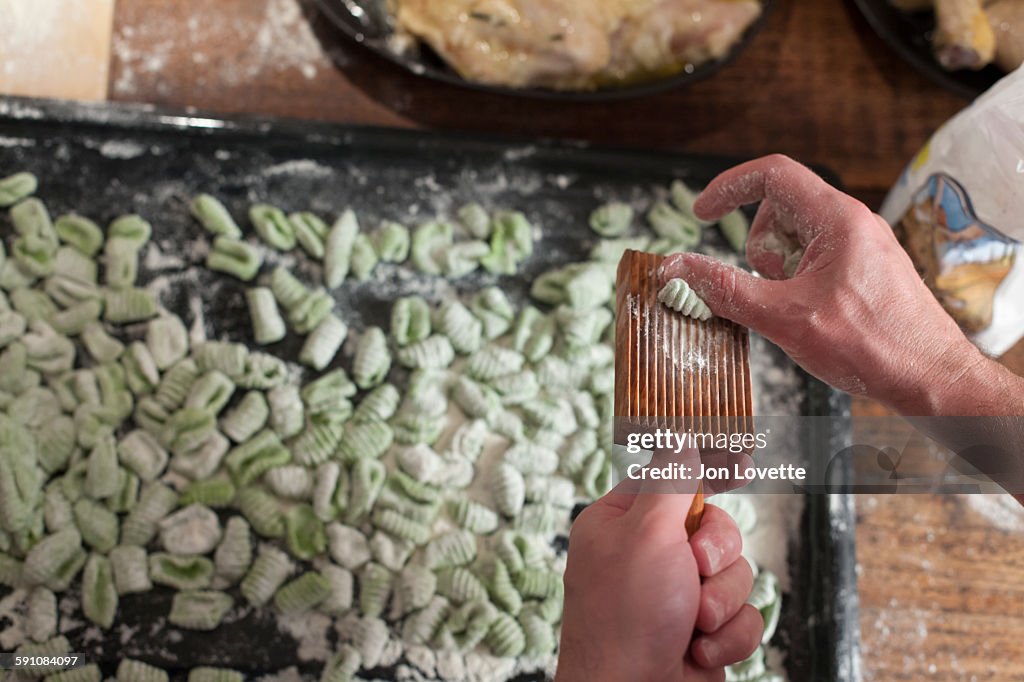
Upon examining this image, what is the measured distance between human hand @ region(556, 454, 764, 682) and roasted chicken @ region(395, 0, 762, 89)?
61cm

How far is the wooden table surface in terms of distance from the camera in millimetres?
975

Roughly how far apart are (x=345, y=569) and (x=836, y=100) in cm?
91

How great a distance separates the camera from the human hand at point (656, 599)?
0.62m

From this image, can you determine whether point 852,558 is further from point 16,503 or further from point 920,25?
point 16,503

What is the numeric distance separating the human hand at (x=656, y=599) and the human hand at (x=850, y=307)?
155 mm

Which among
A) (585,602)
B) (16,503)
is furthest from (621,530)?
(16,503)

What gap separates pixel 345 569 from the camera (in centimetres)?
90

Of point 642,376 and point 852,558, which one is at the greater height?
point 642,376

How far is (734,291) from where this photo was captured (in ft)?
2.19

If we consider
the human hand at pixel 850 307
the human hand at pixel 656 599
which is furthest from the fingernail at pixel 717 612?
the human hand at pixel 850 307

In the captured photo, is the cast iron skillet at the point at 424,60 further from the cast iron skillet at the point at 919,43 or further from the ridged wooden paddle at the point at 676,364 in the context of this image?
the ridged wooden paddle at the point at 676,364

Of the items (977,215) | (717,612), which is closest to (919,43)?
(977,215)

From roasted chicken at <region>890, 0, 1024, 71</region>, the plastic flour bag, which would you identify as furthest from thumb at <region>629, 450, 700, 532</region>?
roasted chicken at <region>890, 0, 1024, 71</region>

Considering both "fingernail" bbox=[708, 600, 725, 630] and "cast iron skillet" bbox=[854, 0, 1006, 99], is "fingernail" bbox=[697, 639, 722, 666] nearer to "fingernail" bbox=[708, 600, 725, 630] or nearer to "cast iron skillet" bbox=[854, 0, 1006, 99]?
"fingernail" bbox=[708, 600, 725, 630]
